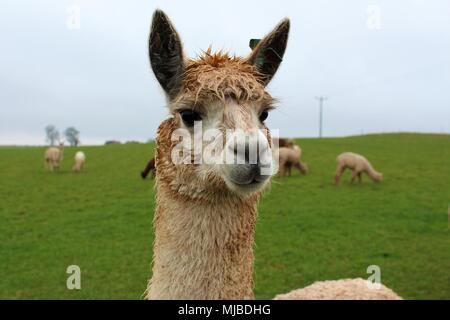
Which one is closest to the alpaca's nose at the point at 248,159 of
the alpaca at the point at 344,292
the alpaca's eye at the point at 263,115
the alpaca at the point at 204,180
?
the alpaca at the point at 204,180

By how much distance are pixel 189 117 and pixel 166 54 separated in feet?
1.48

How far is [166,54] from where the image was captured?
9.91 ft

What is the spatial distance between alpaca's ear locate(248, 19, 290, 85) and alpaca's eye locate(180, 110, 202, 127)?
0.58m

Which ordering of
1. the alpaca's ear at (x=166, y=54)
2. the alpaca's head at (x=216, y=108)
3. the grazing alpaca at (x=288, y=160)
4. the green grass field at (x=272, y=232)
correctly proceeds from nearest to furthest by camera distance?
the alpaca's head at (x=216, y=108) < the alpaca's ear at (x=166, y=54) < the green grass field at (x=272, y=232) < the grazing alpaca at (x=288, y=160)

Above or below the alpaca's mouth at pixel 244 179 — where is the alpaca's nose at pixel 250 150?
above

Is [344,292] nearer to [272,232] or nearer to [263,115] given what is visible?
[263,115]

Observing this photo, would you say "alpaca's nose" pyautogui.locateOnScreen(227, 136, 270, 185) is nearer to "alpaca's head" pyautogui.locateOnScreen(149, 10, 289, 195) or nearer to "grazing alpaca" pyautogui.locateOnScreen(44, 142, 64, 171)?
"alpaca's head" pyautogui.locateOnScreen(149, 10, 289, 195)

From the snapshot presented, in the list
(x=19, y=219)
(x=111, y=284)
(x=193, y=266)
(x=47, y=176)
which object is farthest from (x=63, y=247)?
(x=47, y=176)

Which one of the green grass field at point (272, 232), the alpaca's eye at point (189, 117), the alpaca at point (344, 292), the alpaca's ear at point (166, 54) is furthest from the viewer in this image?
the green grass field at point (272, 232)

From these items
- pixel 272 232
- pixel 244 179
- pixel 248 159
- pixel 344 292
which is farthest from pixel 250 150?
pixel 272 232

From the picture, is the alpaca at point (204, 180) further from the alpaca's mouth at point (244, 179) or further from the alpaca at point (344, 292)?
the alpaca at point (344, 292)

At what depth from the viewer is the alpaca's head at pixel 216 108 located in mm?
2676
